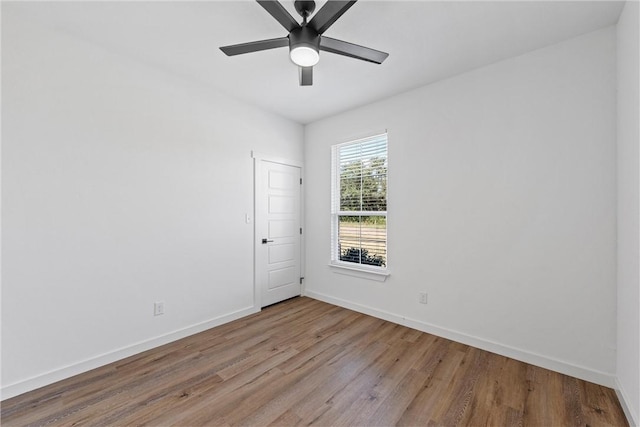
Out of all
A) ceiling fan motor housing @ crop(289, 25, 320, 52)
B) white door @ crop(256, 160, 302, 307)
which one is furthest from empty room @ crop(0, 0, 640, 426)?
white door @ crop(256, 160, 302, 307)

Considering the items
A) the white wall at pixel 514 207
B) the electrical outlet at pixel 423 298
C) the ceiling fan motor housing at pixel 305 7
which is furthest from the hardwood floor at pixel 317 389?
the ceiling fan motor housing at pixel 305 7

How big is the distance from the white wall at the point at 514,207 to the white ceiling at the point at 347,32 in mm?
289

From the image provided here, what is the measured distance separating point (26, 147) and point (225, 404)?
7.71 ft

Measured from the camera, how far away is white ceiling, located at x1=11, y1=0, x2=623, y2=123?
1.92 meters

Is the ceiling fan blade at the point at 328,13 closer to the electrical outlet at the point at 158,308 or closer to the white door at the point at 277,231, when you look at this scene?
the white door at the point at 277,231

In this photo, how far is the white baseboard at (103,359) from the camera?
1.96m

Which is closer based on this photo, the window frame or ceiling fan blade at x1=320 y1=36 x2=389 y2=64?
ceiling fan blade at x1=320 y1=36 x2=389 y2=64

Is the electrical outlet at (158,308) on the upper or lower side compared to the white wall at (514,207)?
lower

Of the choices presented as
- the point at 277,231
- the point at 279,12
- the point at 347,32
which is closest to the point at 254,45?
the point at 279,12

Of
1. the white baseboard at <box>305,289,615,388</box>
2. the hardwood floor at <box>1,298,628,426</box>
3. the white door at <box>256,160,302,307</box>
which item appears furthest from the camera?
the white door at <box>256,160,302,307</box>

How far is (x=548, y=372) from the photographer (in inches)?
88.6

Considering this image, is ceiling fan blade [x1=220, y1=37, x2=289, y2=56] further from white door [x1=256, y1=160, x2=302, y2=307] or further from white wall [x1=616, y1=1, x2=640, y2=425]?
white wall [x1=616, y1=1, x2=640, y2=425]

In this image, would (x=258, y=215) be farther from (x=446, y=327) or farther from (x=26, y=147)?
(x=446, y=327)

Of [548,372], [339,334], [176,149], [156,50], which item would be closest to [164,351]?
[339,334]
